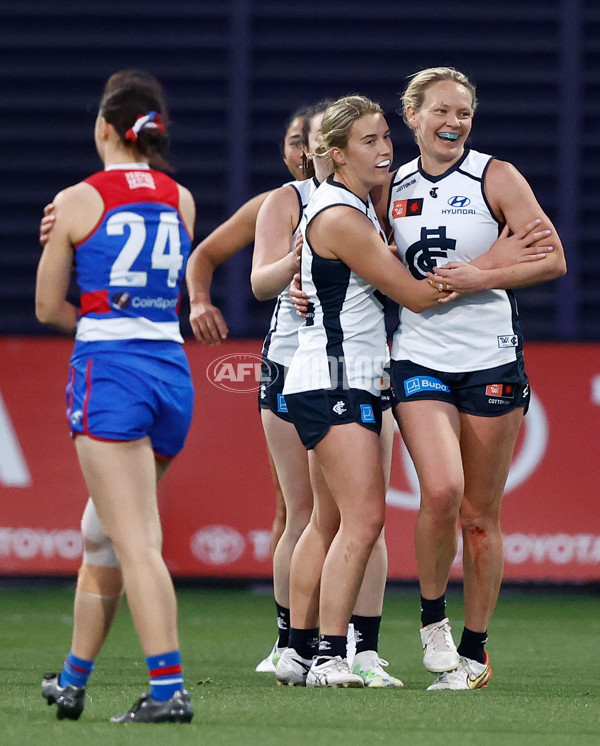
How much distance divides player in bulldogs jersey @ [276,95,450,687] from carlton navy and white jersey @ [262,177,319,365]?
449 mm

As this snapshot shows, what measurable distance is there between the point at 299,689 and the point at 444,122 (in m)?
1.95

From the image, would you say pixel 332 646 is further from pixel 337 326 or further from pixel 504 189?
pixel 504 189

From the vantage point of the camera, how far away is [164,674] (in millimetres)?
3523

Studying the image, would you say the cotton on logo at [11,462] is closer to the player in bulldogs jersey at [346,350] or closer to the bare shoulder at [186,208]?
the player in bulldogs jersey at [346,350]

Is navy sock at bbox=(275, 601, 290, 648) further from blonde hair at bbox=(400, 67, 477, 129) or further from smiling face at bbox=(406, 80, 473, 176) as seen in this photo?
blonde hair at bbox=(400, 67, 477, 129)

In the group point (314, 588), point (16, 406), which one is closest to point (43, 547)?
point (16, 406)

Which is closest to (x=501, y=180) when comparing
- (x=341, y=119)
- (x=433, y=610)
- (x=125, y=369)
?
(x=341, y=119)

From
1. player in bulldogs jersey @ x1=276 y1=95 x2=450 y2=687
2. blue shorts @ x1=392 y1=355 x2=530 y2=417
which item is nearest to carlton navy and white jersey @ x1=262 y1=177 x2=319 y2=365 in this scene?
player in bulldogs jersey @ x1=276 y1=95 x2=450 y2=687

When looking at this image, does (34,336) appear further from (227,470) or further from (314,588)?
(314,588)

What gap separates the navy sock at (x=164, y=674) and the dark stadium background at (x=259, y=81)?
284 inches

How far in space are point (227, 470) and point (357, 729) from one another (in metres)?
4.32

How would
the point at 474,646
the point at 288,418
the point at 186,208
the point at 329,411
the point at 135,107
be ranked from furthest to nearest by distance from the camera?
the point at 288,418, the point at 474,646, the point at 329,411, the point at 186,208, the point at 135,107

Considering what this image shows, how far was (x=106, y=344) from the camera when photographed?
11.8 feet

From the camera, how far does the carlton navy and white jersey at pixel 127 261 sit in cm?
359
